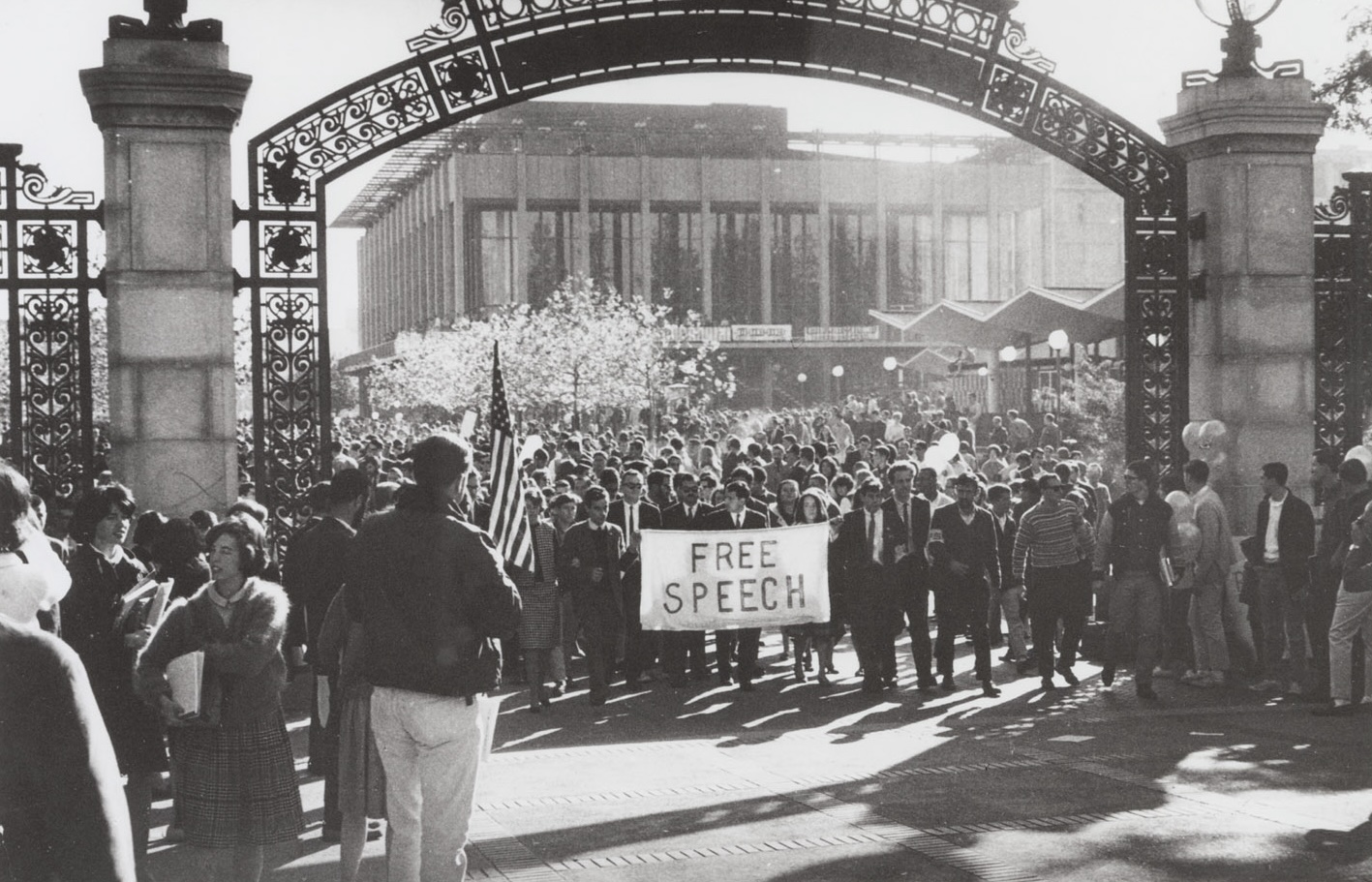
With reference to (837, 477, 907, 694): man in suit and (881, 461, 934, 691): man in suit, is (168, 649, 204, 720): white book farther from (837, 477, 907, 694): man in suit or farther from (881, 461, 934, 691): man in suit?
(881, 461, 934, 691): man in suit

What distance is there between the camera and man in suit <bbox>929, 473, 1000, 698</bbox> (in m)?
13.5

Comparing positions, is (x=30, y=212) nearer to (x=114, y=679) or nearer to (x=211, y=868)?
(x=114, y=679)

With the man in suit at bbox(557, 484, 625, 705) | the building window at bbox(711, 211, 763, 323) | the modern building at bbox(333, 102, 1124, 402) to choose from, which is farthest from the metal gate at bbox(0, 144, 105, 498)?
the building window at bbox(711, 211, 763, 323)

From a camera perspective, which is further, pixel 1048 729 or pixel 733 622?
pixel 733 622

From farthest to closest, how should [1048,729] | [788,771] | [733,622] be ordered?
[733,622], [1048,729], [788,771]

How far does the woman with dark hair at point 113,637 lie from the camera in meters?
7.16

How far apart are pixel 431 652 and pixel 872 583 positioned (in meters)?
7.96

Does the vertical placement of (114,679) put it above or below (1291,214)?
below

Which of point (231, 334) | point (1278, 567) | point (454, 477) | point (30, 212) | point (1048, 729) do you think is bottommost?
point (1048, 729)

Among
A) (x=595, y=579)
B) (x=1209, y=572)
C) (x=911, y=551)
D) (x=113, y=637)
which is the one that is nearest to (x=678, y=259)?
(x=911, y=551)

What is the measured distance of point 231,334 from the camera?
12.4 m

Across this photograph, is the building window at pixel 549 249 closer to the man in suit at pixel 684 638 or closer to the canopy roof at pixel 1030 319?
the canopy roof at pixel 1030 319

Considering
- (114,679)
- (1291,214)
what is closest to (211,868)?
(114,679)

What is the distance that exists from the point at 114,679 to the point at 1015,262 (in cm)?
8028
